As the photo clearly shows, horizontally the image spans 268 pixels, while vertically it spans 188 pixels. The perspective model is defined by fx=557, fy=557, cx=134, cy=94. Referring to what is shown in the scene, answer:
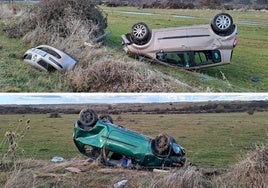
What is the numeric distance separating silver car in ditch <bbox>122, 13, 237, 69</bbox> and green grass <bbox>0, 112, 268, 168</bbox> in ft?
15.2

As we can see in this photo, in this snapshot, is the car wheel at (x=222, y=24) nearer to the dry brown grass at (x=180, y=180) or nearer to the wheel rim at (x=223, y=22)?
the wheel rim at (x=223, y=22)

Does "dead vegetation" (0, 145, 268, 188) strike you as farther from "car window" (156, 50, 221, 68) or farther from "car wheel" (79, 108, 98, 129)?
"car window" (156, 50, 221, 68)

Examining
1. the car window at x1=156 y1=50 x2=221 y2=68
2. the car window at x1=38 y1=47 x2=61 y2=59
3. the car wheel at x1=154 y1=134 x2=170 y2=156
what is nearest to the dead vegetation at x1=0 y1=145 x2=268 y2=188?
the car wheel at x1=154 y1=134 x2=170 y2=156

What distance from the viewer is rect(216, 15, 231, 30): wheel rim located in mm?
19031

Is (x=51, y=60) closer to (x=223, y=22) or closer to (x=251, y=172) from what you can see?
(x=223, y=22)

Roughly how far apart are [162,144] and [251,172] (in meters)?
1.57

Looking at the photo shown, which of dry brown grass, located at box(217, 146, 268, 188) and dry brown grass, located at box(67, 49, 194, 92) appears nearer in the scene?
dry brown grass, located at box(217, 146, 268, 188)

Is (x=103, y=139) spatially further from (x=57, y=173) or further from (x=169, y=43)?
(x=169, y=43)

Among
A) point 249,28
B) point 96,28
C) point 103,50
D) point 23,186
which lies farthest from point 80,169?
point 249,28

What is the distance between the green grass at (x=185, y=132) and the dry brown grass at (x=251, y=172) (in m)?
1.14

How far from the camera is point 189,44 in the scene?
18.8 meters

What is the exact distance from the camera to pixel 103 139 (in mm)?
9789

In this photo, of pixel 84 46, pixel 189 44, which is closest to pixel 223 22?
pixel 189 44

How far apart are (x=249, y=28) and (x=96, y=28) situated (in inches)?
656
